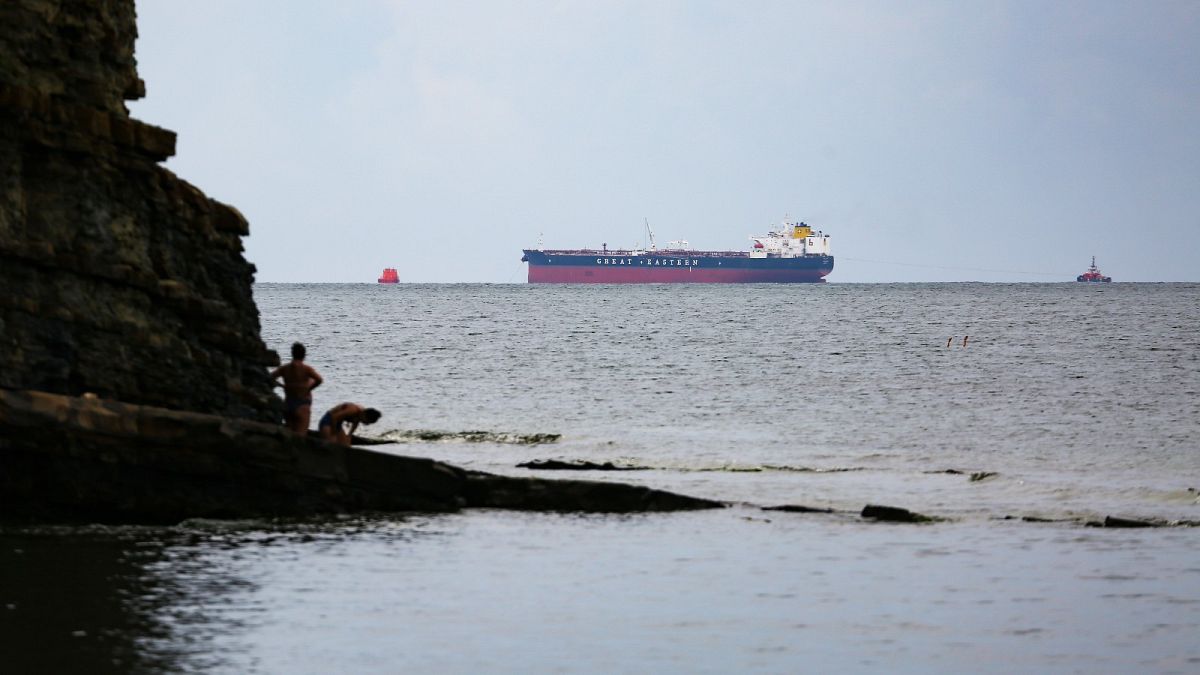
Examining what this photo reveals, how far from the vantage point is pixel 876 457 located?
29.6m

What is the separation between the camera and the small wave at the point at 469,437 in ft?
104

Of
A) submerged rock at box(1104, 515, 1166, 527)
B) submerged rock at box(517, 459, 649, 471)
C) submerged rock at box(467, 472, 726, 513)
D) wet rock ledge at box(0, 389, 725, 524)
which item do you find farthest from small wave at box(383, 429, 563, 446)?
submerged rock at box(1104, 515, 1166, 527)

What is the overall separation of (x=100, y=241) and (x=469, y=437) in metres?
15.1

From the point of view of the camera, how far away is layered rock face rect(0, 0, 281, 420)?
1716 cm

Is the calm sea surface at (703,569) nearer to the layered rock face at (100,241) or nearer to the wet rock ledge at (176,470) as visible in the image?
the wet rock ledge at (176,470)

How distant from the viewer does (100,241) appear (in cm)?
1803

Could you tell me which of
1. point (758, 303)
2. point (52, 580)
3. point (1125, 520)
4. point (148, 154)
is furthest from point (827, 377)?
point (758, 303)

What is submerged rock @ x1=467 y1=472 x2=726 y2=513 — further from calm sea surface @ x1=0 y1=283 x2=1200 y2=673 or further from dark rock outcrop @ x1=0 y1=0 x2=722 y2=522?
calm sea surface @ x1=0 y1=283 x2=1200 y2=673

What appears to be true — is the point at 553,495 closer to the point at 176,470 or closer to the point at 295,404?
the point at 295,404

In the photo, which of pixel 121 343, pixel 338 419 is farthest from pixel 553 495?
pixel 121 343

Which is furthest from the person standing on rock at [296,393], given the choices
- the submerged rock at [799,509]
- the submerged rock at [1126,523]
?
the submerged rock at [1126,523]

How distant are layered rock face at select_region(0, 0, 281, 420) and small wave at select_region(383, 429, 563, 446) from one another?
11633 millimetres

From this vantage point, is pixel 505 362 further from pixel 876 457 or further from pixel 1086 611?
pixel 1086 611

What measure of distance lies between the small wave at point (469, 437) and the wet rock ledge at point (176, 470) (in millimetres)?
12719
